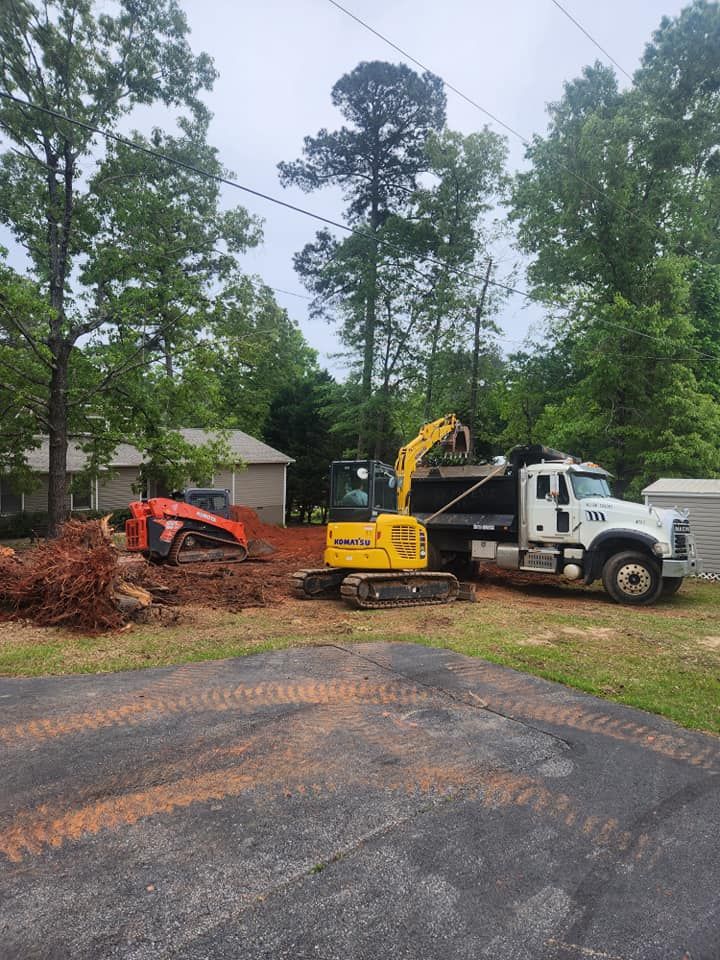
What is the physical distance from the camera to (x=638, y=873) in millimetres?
3000

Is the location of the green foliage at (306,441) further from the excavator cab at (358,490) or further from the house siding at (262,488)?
the excavator cab at (358,490)

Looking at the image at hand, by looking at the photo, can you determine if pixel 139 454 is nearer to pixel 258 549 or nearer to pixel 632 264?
pixel 258 549

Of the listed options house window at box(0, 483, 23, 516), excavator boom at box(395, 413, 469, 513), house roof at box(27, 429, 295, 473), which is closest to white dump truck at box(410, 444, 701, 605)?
excavator boom at box(395, 413, 469, 513)

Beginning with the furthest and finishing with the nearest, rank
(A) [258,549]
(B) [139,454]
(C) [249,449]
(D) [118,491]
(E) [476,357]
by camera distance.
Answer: (C) [249,449], (B) [139,454], (D) [118,491], (E) [476,357], (A) [258,549]

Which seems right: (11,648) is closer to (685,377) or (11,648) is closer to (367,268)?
(685,377)

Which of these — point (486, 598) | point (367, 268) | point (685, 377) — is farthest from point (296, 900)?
point (367, 268)

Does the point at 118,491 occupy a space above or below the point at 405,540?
above

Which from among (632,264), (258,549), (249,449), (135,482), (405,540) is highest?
(632,264)

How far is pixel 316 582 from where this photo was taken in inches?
433

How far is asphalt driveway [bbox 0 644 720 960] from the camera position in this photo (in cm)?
255

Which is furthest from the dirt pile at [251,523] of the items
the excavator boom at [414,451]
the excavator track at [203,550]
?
the excavator boom at [414,451]

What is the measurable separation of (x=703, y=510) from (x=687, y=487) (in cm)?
72

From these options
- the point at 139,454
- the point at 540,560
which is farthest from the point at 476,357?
the point at 139,454

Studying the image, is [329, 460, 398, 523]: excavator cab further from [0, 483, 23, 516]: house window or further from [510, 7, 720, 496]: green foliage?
[0, 483, 23, 516]: house window
